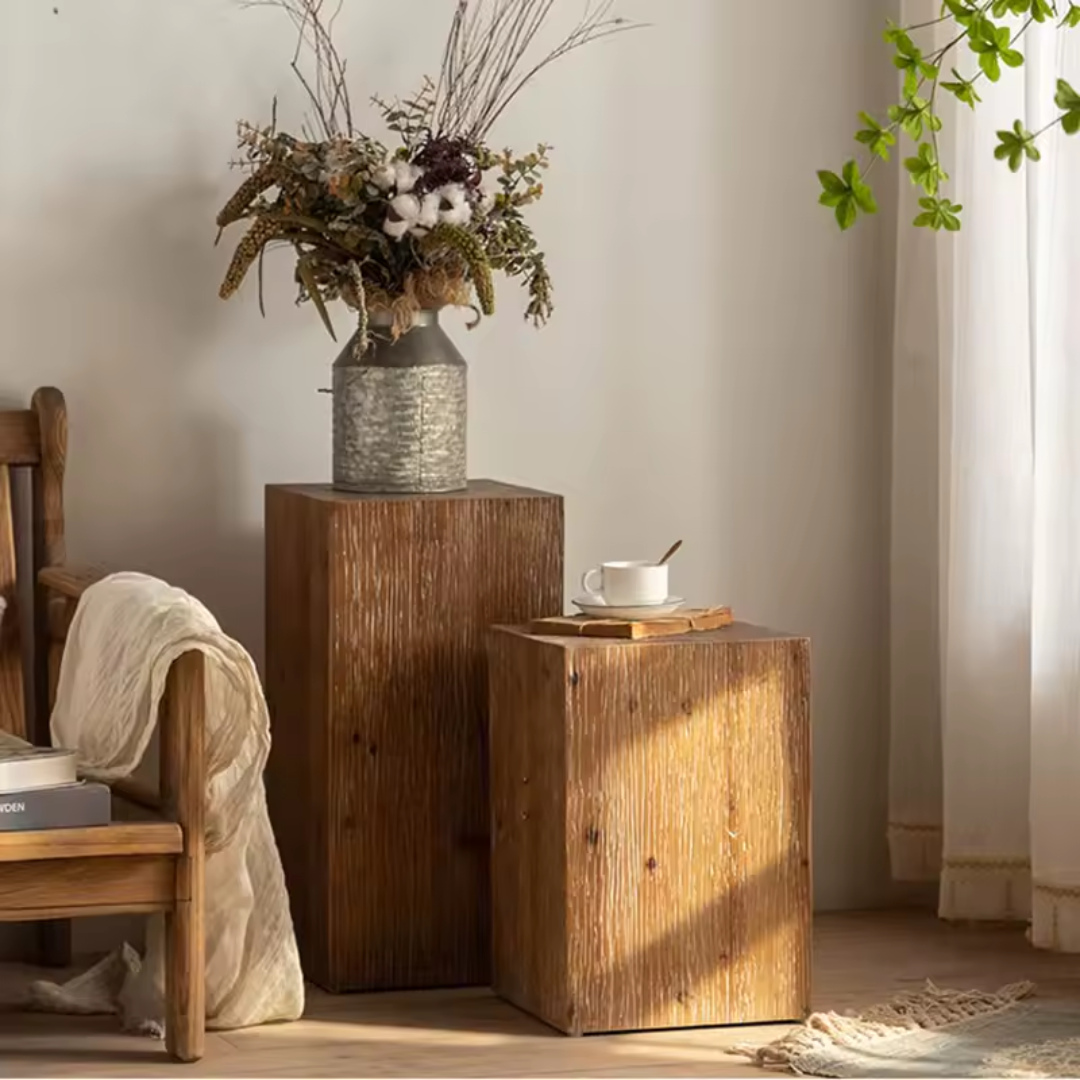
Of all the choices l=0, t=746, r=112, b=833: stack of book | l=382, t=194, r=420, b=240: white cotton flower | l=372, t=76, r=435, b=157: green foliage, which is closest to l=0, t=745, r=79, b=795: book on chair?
l=0, t=746, r=112, b=833: stack of book

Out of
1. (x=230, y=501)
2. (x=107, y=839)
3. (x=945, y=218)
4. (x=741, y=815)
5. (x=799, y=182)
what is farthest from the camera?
(x=799, y=182)

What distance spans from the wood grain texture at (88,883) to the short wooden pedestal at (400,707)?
1.28ft

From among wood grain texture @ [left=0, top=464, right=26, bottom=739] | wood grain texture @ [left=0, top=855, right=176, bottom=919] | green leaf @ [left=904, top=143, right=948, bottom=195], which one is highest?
green leaf @ [left=904, top=143, right=948, bottom=195]

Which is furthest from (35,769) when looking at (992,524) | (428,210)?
(992,524)

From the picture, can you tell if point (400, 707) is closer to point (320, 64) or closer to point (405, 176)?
point (405, 176)

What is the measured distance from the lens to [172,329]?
3.00 meters

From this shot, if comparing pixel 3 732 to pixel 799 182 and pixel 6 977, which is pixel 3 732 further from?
pixel 799 182

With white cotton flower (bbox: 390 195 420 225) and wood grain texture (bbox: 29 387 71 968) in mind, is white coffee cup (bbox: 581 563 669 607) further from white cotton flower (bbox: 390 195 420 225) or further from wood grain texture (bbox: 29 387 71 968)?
wood grain texture (bbox: 29 387 71 968)

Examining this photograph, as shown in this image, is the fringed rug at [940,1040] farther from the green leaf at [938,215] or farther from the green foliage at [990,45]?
the green foliage at [990,45]

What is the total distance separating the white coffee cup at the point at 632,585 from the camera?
265 centimetres

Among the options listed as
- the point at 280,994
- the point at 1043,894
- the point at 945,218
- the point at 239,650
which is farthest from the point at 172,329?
the point at 1043,894

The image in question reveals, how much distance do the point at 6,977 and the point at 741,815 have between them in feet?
3.32

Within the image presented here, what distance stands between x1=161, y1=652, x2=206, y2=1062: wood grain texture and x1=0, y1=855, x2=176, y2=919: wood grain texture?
23 millimetres

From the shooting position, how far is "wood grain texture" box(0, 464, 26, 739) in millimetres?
2848
